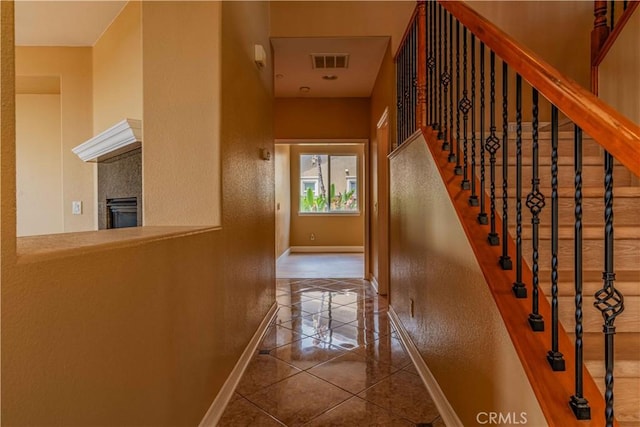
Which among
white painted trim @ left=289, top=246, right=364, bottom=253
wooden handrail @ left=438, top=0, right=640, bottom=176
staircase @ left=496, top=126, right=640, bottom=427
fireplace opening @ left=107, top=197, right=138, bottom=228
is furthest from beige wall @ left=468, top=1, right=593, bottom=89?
white painted trim @ left=289, top=246, right=364, bottom=253

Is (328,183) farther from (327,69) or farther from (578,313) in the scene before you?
(578,313)

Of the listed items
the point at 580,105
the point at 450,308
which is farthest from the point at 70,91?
the point at 580,105

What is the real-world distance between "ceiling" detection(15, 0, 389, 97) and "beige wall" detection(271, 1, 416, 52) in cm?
7

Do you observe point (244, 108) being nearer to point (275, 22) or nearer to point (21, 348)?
point (275, 22)

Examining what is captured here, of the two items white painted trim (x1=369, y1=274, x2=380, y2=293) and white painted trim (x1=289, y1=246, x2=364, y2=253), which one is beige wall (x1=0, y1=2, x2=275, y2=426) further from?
white painted trim (x1=289, y1=246, x2=364, y2=253)

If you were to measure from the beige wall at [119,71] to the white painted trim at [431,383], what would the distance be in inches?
104

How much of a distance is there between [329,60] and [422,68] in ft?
6.09

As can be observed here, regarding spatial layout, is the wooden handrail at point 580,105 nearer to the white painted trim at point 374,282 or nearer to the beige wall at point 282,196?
the white painted trim at point 374,282

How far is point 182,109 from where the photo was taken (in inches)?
73.5

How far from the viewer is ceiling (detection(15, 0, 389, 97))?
291 centimetres

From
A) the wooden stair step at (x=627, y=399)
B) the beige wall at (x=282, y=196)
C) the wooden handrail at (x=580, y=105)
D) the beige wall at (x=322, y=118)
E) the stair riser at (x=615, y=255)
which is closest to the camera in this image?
the wooden handrail at (x=580, y=105)

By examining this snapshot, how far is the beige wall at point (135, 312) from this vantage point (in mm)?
693

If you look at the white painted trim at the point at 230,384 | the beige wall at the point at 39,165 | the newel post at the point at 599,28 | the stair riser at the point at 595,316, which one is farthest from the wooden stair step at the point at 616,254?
the beige wall at the point at 39,165

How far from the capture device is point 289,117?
5.39 m
